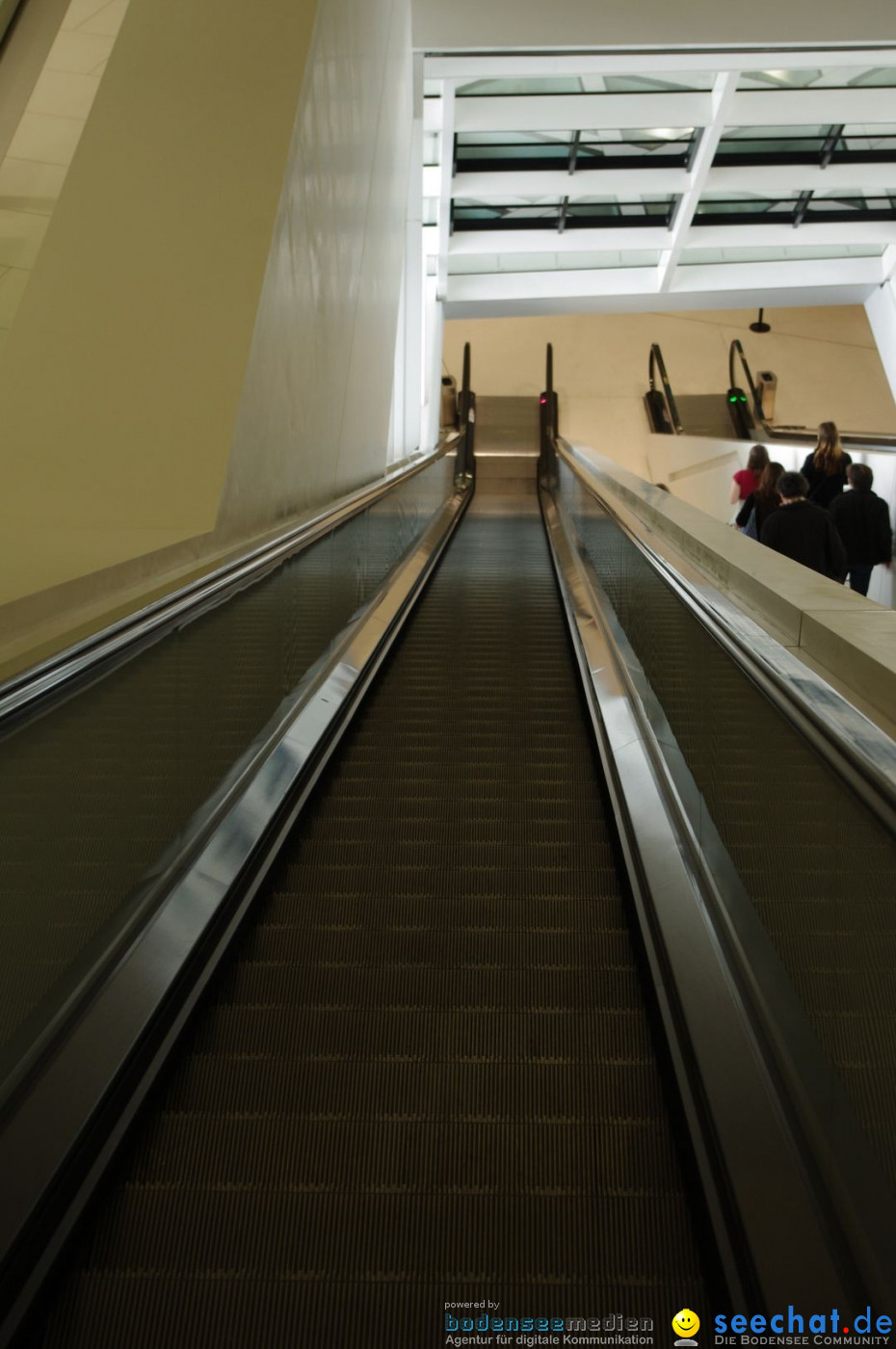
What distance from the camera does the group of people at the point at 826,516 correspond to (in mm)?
6602

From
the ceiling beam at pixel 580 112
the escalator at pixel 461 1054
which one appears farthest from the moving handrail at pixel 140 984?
the ceiling beam at pixel 580 112

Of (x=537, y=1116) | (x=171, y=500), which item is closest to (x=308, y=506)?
(x=171, y=500)

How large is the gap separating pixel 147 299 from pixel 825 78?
12.8 meters

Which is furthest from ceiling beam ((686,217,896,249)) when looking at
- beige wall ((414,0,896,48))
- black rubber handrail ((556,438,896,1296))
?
black rubber handrail ((556,438,896,1296))

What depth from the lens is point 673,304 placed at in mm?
20500

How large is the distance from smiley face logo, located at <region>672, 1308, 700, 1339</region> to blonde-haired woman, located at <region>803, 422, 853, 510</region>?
24.1 feet

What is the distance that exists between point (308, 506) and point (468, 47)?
25.6ft

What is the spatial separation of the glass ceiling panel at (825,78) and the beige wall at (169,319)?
9.86 m

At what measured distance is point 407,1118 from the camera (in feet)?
8.50

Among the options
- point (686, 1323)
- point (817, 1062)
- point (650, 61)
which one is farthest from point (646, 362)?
point (686, 1323)

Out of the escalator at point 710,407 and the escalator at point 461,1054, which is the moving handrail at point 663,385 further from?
the escalator at point 461,1054

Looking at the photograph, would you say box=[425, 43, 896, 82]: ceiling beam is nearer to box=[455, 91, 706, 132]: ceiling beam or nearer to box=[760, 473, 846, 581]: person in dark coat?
box=[455, 91, 706, 132]: ceiling beam

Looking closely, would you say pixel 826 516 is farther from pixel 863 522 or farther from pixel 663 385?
pixel 663 385

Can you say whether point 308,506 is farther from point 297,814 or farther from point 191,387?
point 297,814
